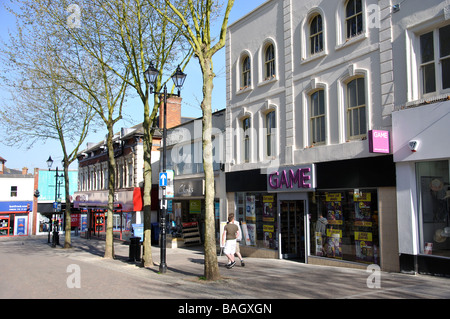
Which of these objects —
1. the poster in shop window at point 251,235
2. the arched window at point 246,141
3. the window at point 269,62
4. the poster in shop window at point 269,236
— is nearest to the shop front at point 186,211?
the arched window at point 246,141

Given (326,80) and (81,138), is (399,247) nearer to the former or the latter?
(326,80)

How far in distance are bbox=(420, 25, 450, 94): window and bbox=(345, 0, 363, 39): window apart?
2.28 m

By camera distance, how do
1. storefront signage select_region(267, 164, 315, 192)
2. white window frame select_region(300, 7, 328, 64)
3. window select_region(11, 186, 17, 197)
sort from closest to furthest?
storefront signage select_region(267, 164, 315, 192) < white window frame select_region(300, 7, 328, 64) < window select_region(11, 186, 17, 197)

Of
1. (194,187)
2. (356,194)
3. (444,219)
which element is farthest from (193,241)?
(444,219)

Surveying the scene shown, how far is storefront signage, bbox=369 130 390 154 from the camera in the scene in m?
11.1

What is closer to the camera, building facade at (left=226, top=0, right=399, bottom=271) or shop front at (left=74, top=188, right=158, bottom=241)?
building facade at (left=226, top=0, right=399, bottom=271)

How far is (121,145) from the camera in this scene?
3344 cm

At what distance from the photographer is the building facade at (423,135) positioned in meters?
10.3

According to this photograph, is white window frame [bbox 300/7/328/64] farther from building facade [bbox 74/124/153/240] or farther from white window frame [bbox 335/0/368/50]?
building facade [bbox 74/124/153/240]

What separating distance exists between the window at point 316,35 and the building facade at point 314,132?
0.04 metres

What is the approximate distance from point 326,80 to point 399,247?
5.96m

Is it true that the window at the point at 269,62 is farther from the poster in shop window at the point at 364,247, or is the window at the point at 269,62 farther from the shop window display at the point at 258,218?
the poster in shop window at the point at 364,247

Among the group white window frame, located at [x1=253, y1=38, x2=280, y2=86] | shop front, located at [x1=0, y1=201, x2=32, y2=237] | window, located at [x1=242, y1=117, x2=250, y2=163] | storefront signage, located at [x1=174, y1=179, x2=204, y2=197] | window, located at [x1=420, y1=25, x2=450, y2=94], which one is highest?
white window frame, located at [x1=253, y1=38, x2=280, y2=86]

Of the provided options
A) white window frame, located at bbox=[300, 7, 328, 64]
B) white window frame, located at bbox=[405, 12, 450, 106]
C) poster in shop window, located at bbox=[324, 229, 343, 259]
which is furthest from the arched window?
white window frame, located at bbox=[405, 12, 450, 106]
